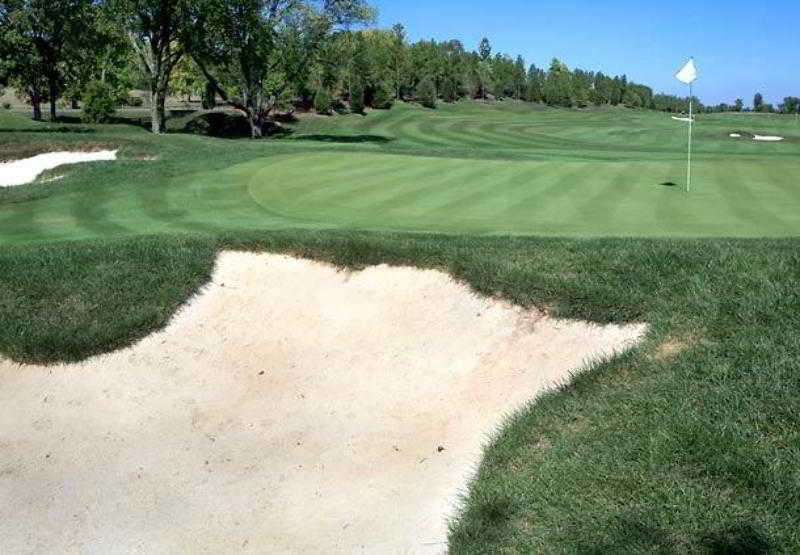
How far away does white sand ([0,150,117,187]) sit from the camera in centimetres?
2388

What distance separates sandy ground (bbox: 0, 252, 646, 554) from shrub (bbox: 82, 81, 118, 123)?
4323cm

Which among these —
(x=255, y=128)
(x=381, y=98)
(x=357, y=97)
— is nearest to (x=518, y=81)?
(x=381, y=98)

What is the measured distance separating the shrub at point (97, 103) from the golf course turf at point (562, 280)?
2943 centimetres

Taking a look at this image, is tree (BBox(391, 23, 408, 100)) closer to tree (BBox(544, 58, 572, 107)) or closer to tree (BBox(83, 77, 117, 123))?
tree (BBox(544, 58, 572, 107))

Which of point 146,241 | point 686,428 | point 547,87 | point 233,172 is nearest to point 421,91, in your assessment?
point 547,87

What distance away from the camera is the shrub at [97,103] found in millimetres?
49750

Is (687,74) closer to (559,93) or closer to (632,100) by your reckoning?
(559,93)

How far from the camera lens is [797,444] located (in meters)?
6.64

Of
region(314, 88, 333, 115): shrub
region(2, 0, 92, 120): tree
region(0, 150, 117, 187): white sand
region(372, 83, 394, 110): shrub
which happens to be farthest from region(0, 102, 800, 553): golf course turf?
region(372, 83, 394, 110): shrub

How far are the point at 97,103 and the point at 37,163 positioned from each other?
90.8 feet

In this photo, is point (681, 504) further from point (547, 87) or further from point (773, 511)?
point (547, 87)

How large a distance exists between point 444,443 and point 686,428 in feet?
9.03

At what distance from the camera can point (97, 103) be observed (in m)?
49.7

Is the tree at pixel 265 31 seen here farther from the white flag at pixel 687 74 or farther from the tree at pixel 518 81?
the tree at pixel 518 81
